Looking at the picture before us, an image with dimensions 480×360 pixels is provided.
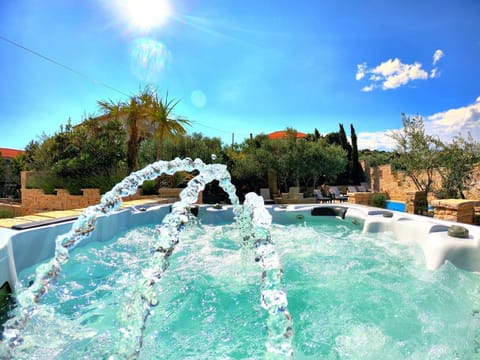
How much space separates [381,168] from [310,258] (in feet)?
51.1

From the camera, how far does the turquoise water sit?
195 cm

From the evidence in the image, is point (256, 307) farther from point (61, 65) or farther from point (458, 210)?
point (61, 65)

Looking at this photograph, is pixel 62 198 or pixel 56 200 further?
pixel 56 200

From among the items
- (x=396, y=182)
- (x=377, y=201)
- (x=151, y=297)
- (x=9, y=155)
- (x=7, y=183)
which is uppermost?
(x=9, y=155)

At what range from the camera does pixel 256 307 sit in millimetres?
2600

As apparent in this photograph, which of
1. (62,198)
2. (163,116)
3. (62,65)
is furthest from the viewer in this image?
(163,116)

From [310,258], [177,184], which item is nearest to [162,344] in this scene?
[310,258]

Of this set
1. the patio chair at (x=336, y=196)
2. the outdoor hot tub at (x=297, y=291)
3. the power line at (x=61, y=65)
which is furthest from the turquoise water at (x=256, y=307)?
the patio chair at (x=336, y=196)

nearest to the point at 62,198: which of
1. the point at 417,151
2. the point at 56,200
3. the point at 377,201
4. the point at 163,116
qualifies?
the point at 56,200

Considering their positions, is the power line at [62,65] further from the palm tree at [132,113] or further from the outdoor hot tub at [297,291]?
the outdoor hot tub at [297,291]

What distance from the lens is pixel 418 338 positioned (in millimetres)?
2062

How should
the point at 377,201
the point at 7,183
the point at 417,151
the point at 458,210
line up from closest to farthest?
the point at 458,210 → the point at 417,151 → the point at 377,201 → the point at 7,183

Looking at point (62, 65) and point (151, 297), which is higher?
point (62, 65)

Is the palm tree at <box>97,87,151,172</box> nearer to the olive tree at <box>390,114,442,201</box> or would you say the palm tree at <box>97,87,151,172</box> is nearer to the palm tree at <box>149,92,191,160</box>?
the palm tree at <box>149,92,191,160</box>
